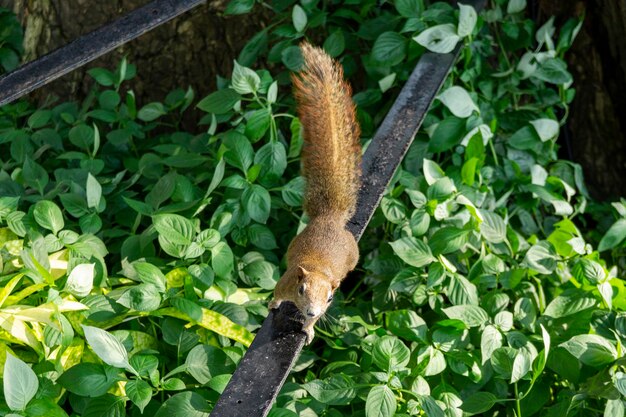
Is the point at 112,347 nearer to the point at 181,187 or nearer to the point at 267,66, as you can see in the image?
the point at 181,187

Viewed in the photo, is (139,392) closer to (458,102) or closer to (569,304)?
(569,304)

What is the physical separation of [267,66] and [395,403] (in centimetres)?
118

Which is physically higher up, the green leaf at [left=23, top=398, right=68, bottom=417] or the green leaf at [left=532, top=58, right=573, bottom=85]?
the green leaf at [left=23, top=398, right=68, bottom=417]

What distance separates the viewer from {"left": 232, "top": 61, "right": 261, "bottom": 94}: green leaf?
77.8 inches

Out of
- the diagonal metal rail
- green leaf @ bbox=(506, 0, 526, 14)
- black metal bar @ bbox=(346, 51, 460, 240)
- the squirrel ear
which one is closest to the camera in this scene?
the diagonal metal rail

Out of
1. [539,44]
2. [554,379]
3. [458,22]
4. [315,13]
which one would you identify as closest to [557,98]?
[539,44]

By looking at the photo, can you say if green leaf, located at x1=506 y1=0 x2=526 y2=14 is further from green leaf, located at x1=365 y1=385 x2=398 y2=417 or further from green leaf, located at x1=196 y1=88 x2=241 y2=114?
green leaf, located at x1=365 y1=385 x2=398 y2=417

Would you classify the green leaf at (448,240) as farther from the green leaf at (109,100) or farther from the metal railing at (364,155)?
the green leaf at (109,100)

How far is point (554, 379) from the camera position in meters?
1.75

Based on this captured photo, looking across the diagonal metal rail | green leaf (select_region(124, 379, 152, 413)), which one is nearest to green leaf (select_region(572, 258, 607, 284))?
the diagonal metal rail

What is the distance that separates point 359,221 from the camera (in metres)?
1.71

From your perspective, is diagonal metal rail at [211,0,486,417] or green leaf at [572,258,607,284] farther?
green leaf at [572,258,607,284]

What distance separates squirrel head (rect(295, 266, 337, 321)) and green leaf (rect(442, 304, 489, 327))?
29 centimetres

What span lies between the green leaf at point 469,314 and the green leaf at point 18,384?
0.77m
